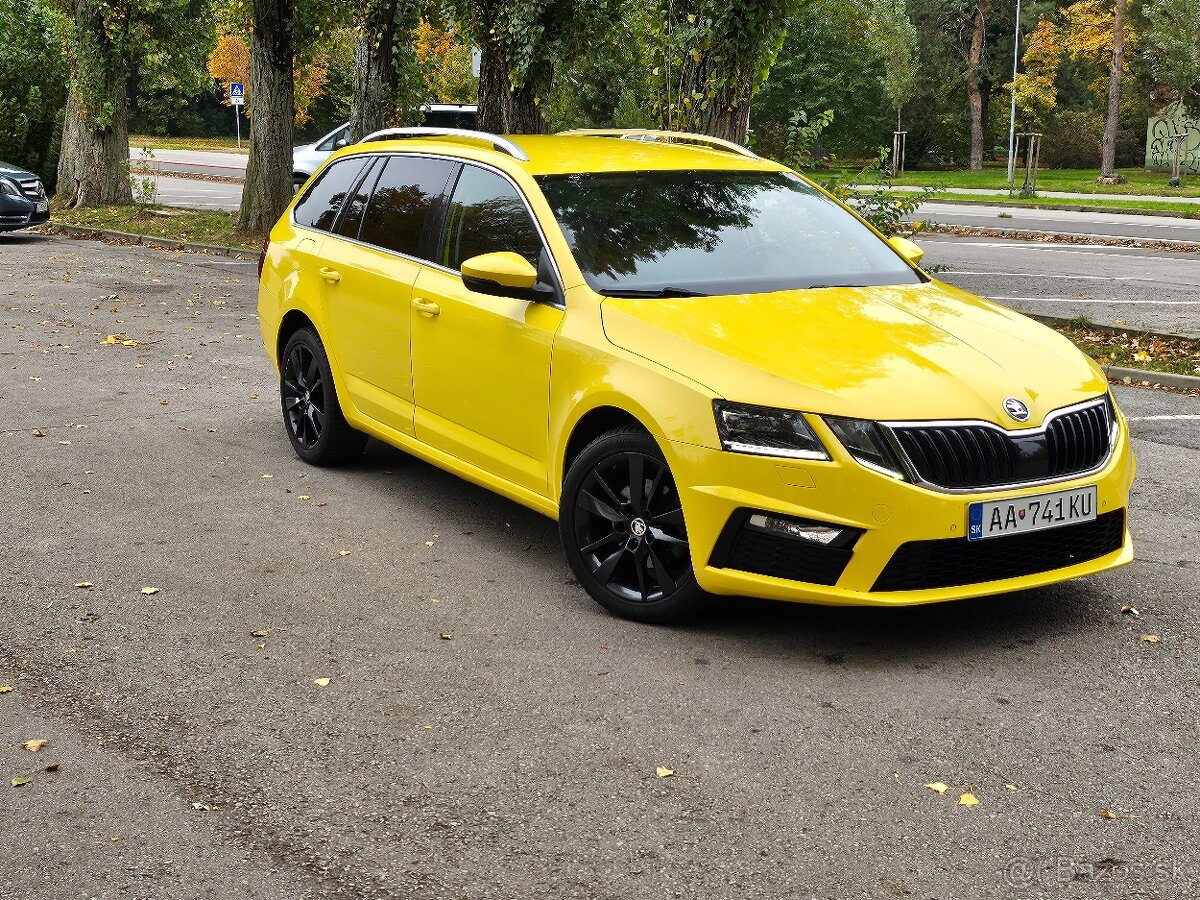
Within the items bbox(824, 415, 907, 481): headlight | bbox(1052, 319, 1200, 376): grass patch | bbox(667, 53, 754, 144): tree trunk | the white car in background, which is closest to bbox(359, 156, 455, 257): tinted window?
bbox(824, 415, 907, 481): headlight

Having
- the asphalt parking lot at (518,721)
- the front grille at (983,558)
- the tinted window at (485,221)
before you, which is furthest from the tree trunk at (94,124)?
the front grille at (983,558)

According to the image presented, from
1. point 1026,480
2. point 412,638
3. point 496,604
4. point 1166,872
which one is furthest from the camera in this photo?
point 496,604

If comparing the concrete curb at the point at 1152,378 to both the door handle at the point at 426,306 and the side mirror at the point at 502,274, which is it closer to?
the door handle at the point at 426,306

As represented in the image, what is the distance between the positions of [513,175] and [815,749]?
3037mm

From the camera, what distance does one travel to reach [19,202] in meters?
21.6

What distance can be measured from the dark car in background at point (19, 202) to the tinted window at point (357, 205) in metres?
16.0

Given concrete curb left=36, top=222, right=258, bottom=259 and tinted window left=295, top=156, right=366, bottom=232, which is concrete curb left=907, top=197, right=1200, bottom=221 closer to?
concrete curb left=36, top=222, right=258, bottom=259

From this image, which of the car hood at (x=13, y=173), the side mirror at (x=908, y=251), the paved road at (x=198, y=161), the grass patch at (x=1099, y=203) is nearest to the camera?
the side mirror at (x=908, y=251)

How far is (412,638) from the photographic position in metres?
5.26

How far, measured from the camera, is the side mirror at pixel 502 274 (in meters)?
5.66

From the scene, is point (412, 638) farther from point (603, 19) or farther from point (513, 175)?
point (603, 19)

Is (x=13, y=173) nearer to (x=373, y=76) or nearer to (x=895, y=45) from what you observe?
(x=373, y=76)

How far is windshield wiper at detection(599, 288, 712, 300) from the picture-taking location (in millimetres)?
5621

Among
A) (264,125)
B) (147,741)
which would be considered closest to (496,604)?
(147,741)
